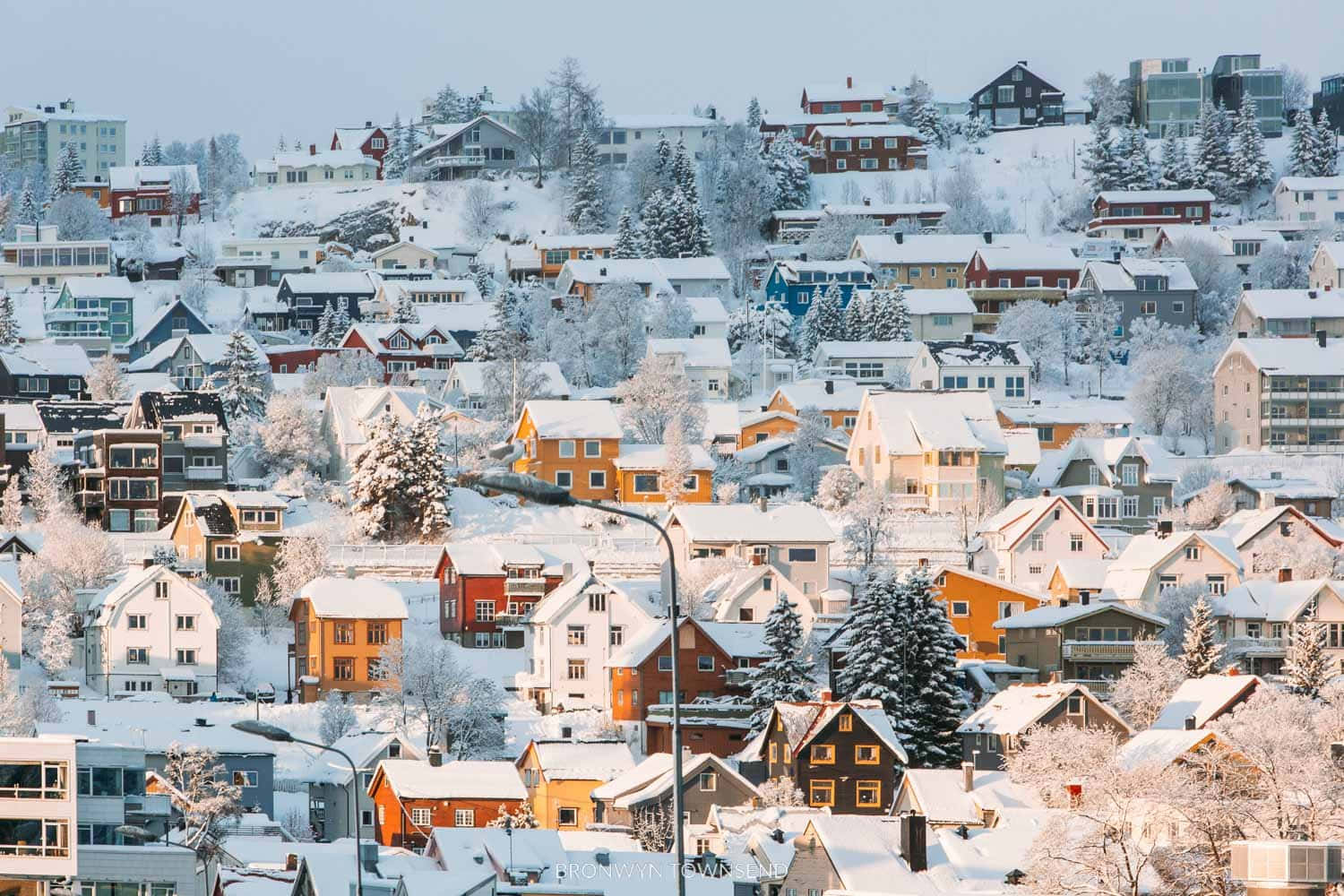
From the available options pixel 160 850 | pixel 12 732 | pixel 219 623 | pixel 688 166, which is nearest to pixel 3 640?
pixel 219 623

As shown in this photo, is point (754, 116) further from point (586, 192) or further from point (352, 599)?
point (352, 599)

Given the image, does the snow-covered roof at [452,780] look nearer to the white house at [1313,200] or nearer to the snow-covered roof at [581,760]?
the snow-covered roof at [581,760]

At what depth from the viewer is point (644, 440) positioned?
363 feet

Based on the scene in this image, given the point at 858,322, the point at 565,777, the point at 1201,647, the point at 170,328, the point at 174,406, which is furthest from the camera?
the point at 170,328

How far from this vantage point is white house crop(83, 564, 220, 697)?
8644cm

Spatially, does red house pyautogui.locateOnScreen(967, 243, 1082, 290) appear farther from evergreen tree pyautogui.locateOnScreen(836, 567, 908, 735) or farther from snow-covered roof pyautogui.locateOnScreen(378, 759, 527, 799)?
snow-covered roof pyautogui.locateOnScreen(378, 759, 527, 799)

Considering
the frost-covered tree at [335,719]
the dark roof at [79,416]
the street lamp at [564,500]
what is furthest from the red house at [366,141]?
the street lamp at [564,500]

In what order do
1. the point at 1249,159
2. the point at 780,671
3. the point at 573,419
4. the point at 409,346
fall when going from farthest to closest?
the point at 1249,159
the point at 409,346
the point at 573,419
the point at 780,671

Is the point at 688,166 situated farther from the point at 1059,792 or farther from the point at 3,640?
the point at 1059,792

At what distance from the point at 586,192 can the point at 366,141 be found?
25.4 metres

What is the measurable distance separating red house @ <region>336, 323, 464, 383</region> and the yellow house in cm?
5545

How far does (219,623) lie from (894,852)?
36080mm

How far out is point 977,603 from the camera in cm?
9044

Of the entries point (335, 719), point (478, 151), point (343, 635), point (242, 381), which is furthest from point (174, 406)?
point (478, 151)
